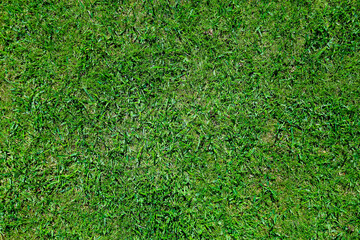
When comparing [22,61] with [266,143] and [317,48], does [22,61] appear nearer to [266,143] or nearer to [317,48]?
[266,143]

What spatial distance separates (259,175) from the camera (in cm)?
322

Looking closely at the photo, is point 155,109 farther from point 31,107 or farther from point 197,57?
point 31,107

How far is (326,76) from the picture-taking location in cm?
334

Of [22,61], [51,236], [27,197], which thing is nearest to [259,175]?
[51,236]

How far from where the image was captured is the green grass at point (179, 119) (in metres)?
3.16

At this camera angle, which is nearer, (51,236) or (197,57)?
(51,236)

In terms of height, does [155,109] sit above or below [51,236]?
above

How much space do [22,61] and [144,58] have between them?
5.36 feet

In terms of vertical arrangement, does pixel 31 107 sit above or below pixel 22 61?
below

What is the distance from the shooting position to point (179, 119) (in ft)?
10.8

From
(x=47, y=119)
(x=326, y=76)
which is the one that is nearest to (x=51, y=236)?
(x=47, y=119)

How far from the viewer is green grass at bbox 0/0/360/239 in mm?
3158

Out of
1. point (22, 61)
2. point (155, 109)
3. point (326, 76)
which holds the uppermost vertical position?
point (326, 76)

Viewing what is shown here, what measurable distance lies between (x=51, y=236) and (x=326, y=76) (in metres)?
4.02
